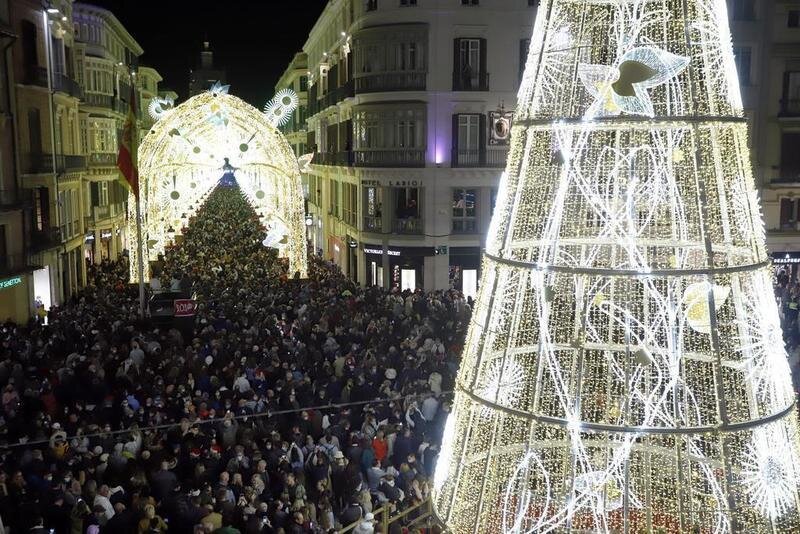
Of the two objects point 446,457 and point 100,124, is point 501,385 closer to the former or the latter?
point 446,457

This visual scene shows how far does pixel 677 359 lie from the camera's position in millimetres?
7188

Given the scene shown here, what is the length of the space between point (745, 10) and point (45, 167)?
27.0 meters

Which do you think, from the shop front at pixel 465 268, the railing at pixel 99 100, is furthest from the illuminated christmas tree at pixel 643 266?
the railing at pixel 99 100

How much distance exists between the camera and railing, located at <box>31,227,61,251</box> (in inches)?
1153

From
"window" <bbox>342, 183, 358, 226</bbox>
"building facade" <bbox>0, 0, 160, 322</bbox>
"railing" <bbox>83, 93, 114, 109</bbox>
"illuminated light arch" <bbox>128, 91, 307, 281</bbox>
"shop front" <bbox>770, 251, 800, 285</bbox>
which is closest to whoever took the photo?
"building facade" <bbox>0, 0, 160, 322</bbox>

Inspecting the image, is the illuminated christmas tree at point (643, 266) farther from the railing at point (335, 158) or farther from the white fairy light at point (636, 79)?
the railing at point (335, 158)

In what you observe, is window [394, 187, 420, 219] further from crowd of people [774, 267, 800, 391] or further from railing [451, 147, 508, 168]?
crowd of people [774, 267, 800, 391]

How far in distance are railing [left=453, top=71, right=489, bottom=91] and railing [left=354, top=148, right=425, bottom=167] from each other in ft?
9.34

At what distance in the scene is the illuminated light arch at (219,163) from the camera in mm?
33844

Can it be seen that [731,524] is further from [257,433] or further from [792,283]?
[792,283]

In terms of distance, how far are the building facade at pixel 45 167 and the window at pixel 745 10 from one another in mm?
25937

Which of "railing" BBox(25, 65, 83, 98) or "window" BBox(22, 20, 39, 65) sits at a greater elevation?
"window" BBox(22, 20, 39, 65)

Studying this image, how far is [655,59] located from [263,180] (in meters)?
34.5

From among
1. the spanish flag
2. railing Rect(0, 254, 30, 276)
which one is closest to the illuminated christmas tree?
the spanish flag
